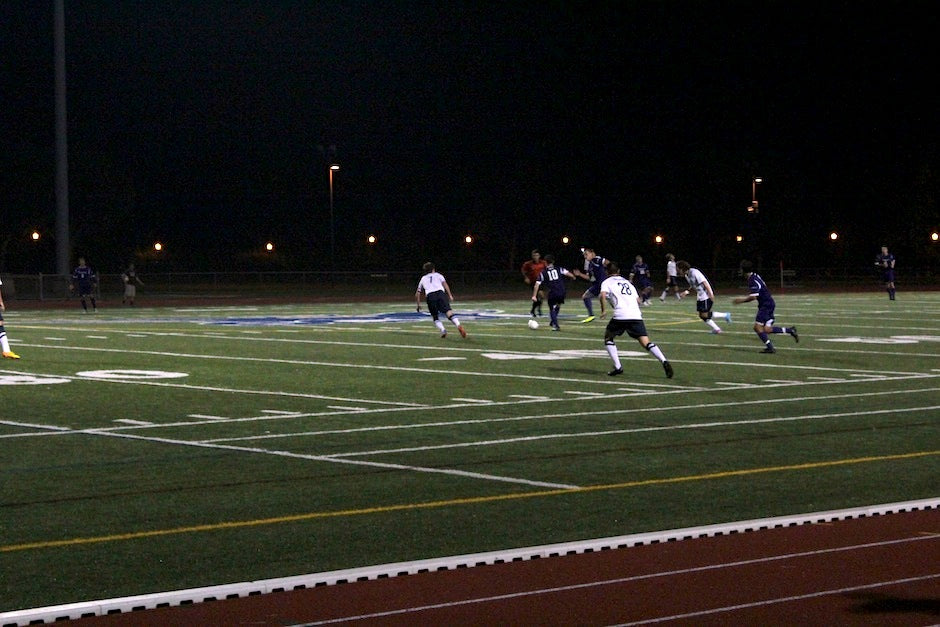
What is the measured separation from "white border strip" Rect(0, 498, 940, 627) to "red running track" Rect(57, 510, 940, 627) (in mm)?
96

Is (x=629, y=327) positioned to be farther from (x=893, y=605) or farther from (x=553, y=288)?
(x=893, y=605)

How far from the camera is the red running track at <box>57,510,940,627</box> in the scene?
6734mm

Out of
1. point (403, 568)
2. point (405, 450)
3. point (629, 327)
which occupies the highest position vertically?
point (629, 327)

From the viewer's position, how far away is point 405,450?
519 inches

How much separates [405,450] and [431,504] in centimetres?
291

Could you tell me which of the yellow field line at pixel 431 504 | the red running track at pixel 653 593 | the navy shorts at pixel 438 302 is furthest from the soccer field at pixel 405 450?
the navy shorts at pixel 438 302

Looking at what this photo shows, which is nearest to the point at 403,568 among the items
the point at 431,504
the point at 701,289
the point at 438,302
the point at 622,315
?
the point at 431,504

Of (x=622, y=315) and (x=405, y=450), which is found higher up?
(x=622, y=315)

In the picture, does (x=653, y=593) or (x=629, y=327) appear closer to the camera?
(x=653, y=593)

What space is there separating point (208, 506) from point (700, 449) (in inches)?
190

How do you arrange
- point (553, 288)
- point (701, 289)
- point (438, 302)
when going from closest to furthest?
point (438, 302) → point (701, 289) → point (553, 288)

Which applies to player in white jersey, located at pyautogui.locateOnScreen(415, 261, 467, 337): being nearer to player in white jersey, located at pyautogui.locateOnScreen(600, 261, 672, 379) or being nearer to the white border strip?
player in white jersey, located at pyautogui.locateOnScreen(600, 261, 672, 379)

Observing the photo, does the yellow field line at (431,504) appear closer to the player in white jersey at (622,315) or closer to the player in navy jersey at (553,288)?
the player in white jersey at (622,315)

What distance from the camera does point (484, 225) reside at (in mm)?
128625
